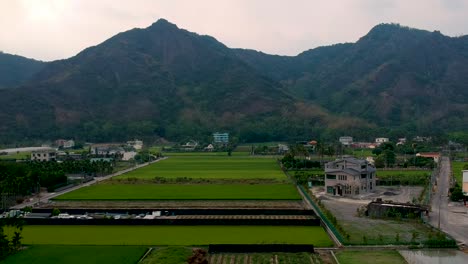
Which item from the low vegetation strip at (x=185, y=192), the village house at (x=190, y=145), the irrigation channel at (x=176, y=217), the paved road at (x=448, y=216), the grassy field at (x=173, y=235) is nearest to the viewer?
the grassy field at (x=173, y=235)

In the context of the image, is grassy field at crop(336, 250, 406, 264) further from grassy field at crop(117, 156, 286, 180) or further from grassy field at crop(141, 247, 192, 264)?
grassy field at crop(117, 156, 286, 180)

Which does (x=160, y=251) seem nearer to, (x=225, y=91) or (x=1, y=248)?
(x=1, y=248)

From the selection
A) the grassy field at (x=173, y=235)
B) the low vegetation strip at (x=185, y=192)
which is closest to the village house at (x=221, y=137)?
the low vegetation strip at (x=185, y=192)

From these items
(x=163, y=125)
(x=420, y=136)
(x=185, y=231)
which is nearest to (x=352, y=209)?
(x=185, y=231)

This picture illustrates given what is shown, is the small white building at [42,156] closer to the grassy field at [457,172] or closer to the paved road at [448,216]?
the paved road at [448,216]

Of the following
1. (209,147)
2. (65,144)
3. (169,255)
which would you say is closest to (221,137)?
(209,147)
